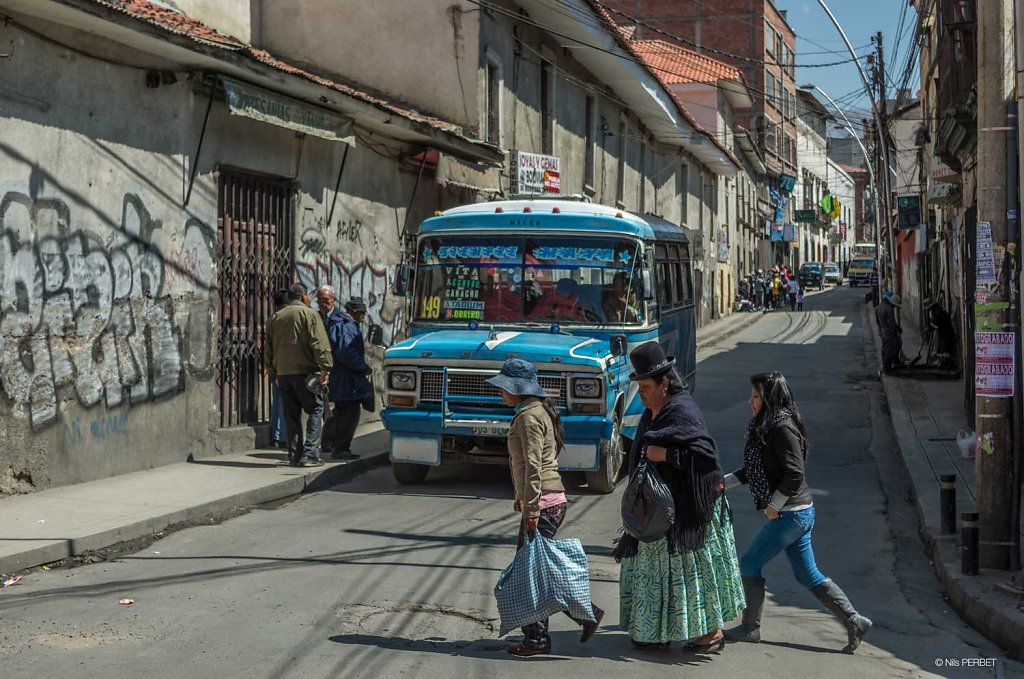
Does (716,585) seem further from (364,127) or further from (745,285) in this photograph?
(745,285)

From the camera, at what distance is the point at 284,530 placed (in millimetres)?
9406

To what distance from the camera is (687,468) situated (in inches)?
237

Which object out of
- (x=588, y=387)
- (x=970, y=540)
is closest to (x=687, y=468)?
(x=970, y=540)

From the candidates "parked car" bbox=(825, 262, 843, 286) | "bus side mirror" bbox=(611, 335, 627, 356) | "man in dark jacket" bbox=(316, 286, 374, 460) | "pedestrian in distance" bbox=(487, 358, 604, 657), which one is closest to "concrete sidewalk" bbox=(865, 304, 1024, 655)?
"pedestrian in distance" bbox=(487, 358, 604, 657)

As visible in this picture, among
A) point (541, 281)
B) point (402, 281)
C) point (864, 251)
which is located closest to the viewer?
point (541, 281)

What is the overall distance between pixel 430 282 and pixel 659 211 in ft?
89.9

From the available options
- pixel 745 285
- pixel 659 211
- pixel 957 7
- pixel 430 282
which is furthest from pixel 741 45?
pixel 430 282

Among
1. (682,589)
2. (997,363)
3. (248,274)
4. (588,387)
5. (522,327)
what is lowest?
(682,589)

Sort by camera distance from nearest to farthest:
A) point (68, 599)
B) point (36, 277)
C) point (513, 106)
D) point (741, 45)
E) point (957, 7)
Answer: point (68, 599) → point (36, 277) → point (957, 7) → point (513, 106) → point (741, 45)

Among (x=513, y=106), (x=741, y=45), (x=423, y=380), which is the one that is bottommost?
(x=423, y=380)

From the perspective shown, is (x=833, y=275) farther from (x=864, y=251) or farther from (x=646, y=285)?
(x=646, y=285)

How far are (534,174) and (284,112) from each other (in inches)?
403

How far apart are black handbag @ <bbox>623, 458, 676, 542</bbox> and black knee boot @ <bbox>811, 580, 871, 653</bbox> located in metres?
1.14

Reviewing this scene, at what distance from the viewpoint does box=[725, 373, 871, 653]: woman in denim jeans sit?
6.33 meters
